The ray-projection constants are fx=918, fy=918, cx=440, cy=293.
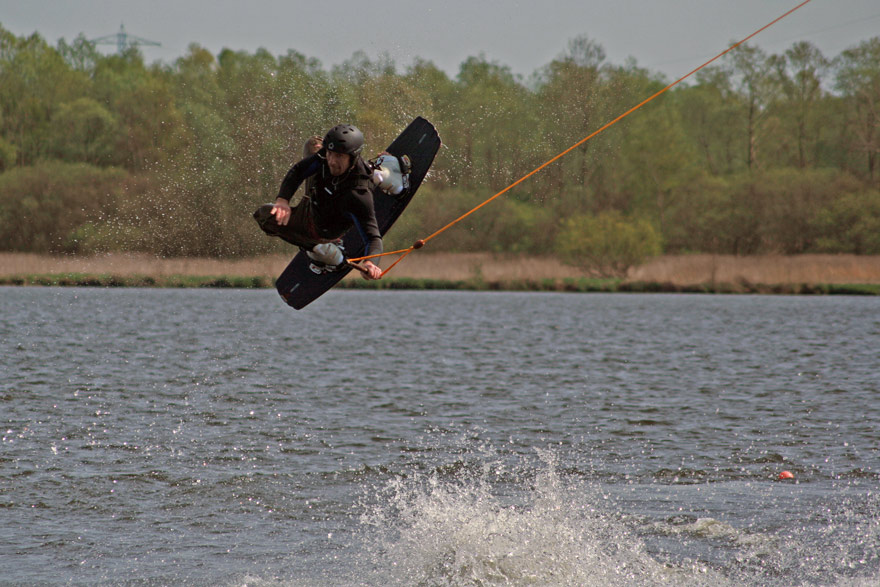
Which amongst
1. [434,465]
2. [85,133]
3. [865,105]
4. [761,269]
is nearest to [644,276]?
[761,269]

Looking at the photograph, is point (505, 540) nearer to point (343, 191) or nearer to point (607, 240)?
point (343, 191)

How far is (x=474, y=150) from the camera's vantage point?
1058 inches

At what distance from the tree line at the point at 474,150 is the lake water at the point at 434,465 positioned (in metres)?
4.89

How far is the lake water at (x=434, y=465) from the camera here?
329 inches

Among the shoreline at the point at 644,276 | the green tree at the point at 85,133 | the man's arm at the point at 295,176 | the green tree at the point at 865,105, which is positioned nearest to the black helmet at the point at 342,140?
the man's arm at the point at 295,176

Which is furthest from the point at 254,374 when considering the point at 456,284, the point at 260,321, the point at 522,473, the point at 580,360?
the point at 456,284

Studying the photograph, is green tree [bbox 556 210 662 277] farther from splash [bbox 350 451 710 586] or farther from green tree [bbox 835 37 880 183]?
splash [bbox 350 451 710 586]

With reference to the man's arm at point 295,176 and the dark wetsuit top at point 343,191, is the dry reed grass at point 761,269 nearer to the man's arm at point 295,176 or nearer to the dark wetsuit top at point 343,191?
the dark wetsuit top at point 343,191

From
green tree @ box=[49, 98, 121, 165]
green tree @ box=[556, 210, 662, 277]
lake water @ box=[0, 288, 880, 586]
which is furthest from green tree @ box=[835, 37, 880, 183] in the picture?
green tree @ box=[49, 98, 121, 165]

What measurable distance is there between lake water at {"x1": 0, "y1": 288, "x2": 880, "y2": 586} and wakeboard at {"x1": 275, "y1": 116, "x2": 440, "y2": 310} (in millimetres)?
2332

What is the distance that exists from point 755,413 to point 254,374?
35.6 ft

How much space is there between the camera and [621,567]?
816 centimetres

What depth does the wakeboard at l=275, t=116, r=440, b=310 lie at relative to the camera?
1077cm

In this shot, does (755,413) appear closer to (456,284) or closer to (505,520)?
(505,520)
